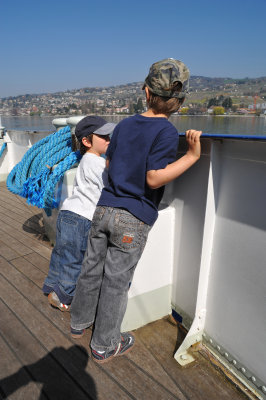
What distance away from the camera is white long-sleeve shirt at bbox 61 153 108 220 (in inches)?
68.5

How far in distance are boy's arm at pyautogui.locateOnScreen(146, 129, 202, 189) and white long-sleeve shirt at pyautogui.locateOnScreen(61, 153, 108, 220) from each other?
0.46m

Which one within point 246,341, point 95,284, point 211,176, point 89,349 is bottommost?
point 89,349

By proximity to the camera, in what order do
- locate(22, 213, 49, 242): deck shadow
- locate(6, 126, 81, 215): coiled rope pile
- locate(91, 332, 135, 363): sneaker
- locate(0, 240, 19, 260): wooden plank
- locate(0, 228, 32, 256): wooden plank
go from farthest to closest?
locate(22, 213, 49, 242): deck shadow < locate(0, 228, 32, 256): wooden plank < locate(0, 240, 19, 260): wooden plank < locate(6, 126, 81, 215): coiled rope pile < locate(91, 332, 135, 363): sneaker

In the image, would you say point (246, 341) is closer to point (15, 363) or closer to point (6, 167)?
point (15, 363)

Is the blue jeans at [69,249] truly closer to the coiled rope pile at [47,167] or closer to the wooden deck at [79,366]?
the wooden deck at [79,366]

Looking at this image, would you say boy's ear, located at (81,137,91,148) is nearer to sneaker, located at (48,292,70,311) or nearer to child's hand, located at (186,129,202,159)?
child's hand, located at (186,129,202,159)

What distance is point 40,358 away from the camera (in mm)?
1615

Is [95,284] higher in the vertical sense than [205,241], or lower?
lower

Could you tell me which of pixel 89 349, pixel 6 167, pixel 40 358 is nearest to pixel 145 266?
pixel 89 349

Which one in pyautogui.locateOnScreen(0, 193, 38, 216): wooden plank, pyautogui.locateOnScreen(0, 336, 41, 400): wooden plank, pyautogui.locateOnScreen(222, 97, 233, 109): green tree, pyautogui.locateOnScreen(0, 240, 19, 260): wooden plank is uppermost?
pyautogui.locateOnScreen(222, 97, 233, 109): green tree

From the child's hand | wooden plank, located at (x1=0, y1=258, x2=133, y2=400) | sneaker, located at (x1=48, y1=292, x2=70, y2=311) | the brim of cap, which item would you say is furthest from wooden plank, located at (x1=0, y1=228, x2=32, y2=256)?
the child's hand

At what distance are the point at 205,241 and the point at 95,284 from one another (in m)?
0.67

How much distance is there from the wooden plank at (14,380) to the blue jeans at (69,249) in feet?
1.57

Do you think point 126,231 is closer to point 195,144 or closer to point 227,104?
point 195,144
